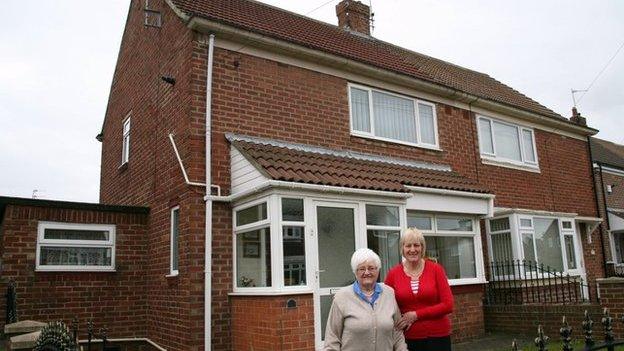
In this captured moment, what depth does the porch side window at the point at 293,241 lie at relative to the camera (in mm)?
7758

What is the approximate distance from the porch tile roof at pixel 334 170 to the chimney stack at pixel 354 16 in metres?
7.09

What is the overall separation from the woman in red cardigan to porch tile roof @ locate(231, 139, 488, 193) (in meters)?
3.67

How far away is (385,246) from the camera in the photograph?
8.95 m

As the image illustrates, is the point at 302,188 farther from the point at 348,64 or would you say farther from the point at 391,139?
the point at 391,139

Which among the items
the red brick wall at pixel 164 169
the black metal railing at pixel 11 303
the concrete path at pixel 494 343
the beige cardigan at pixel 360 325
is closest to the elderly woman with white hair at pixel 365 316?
the beige cardigan at pixel 360 325

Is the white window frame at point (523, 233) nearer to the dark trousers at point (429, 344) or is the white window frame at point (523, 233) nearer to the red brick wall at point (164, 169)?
the red brick wall at point (164, 169)

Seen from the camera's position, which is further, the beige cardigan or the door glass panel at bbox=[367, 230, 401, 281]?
the door glass panel at bbox=[367, 230, 401, 281]

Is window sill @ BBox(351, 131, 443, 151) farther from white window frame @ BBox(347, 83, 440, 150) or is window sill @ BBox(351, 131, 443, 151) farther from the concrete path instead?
the concrete path

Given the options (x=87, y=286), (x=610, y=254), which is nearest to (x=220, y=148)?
(x=87, y=286)

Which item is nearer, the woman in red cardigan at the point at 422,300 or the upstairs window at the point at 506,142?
the woman in red cardigan at the point at 422,300

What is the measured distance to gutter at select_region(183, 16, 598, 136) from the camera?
9.39 m

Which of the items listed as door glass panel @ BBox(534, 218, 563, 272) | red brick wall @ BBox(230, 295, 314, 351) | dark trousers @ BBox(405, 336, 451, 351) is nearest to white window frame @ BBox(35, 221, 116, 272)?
red brick wall @ BBox(230, 295, 314, 351)

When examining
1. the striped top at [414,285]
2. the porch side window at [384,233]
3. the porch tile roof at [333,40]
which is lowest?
the striped top at [414,285]

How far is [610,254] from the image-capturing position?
17.6 m
